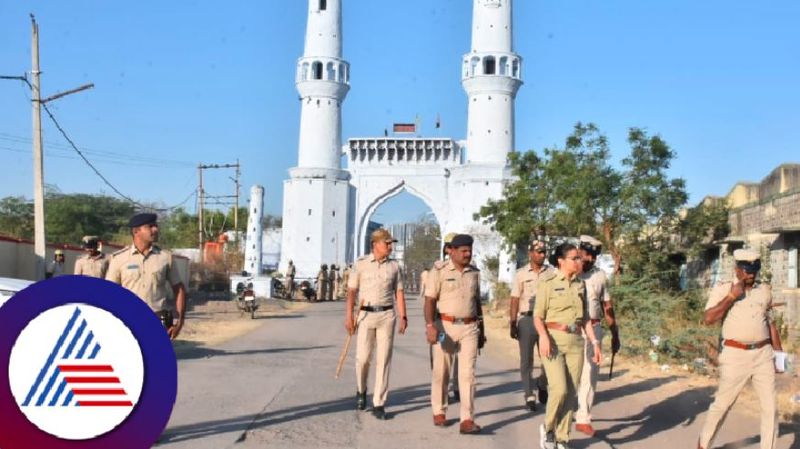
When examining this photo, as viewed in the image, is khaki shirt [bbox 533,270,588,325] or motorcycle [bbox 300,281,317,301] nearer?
khaki shirt [bbox 533,270,588,325]

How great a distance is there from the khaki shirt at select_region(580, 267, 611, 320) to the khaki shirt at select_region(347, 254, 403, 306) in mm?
1748

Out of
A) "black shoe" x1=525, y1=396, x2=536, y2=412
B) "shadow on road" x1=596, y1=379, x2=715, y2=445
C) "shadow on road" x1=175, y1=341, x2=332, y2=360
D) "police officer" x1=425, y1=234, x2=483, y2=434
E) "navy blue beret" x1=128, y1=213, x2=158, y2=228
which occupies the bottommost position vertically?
"shadow on road" x1=175, y1=341, x2=332, y2=360

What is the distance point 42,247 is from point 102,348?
19.2 metres

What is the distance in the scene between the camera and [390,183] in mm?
66625

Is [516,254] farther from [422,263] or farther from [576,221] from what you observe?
[422,263]

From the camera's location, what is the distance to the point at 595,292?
8727 mm

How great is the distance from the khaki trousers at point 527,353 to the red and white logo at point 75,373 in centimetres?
702

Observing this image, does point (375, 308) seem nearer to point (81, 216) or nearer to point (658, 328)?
point (658, 328)

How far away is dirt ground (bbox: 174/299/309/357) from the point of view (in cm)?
1755

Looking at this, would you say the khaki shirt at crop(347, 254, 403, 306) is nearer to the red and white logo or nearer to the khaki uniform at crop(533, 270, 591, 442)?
the khaki uniform at crop(533, 270, 591, 442)

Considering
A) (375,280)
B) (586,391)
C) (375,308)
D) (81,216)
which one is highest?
(81,216)

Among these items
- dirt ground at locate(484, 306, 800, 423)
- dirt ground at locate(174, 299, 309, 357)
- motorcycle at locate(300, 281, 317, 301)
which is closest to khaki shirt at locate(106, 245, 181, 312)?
dirt ground at locate(484, 306, 800, 423)

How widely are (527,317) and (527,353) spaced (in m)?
0.41

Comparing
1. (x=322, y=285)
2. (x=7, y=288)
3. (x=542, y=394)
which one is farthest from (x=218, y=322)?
(x=322, y=285)
